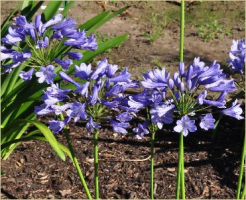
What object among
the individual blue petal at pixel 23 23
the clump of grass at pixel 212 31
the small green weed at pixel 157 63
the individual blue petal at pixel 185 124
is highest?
the clump of grass at pixel 212 31

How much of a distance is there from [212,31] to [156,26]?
2.26 feet

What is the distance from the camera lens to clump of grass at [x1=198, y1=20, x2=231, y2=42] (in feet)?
18.5

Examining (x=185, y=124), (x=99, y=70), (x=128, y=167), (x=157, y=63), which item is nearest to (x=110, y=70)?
(x=99, y=70)

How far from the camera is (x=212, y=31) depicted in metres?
5.72

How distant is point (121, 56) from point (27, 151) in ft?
6.54

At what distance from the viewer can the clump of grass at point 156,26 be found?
5578 millimetres

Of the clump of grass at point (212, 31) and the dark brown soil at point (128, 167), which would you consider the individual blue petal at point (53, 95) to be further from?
the clump of grass at point (212, 31)

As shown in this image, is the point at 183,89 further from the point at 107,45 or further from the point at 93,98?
the point at 107,45

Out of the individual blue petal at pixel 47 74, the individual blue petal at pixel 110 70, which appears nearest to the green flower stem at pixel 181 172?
the individual blue petal at pixel 110 70

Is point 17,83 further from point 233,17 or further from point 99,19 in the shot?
point 233,17

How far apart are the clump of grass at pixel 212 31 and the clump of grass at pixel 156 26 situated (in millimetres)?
463

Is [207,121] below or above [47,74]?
below

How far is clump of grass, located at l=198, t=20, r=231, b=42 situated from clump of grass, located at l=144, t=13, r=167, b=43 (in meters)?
0.46

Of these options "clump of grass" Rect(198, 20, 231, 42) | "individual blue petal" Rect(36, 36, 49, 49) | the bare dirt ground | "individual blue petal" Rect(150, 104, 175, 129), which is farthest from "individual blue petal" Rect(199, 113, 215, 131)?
"clump of grass" Rect(198, 20, 231, 42)
